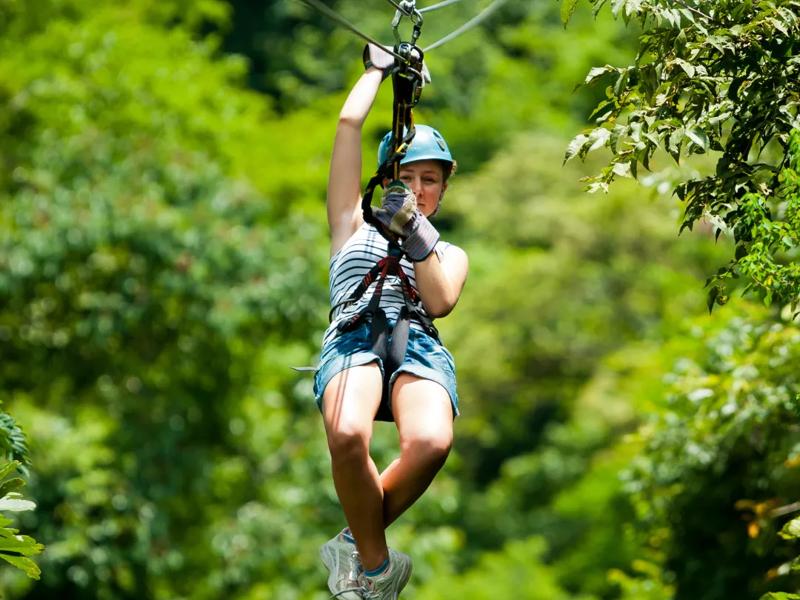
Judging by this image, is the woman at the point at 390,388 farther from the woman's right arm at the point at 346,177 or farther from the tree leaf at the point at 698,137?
the tree leaf at the point at 698,137

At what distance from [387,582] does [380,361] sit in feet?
2.03

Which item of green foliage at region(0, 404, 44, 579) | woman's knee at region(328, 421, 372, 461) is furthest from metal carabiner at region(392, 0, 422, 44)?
green foliage at region(0, 404, 44, 579)

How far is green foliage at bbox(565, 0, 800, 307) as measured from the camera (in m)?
4.21

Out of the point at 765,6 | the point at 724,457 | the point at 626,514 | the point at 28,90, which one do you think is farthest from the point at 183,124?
the point at 765,6

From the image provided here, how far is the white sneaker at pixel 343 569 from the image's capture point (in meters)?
4.29

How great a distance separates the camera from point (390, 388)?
4348 millimetres

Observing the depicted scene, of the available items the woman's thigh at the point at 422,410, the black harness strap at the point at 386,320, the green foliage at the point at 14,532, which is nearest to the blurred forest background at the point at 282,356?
the green foliage at the point at 14,532

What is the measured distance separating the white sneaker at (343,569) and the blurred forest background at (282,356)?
87 centimetres

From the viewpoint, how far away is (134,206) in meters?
Result: 13.2

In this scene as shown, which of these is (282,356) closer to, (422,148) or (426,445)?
(422,148)

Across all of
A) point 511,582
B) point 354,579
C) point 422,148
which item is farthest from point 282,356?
point 354,579

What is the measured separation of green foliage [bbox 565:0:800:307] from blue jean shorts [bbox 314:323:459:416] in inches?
26.4

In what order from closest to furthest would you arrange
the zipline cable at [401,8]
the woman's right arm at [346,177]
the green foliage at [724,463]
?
the zipline cable at [401,8] → the woman's right arm at [346,177] → the green foliage at [724,463]

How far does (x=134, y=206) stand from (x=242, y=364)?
2028 mm
